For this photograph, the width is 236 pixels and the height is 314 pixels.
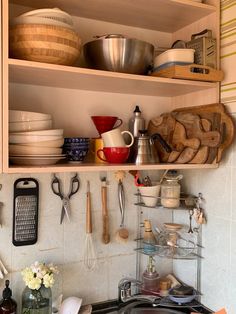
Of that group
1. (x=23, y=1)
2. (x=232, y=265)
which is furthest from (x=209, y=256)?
(x=23, y=1)

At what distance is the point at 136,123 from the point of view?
141 centimetres

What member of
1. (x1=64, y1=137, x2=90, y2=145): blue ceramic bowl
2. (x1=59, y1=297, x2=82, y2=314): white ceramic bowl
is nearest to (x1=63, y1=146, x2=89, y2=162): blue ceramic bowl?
(x1=64, y1=137, x2=90, y2=145): blue ceramic bowl

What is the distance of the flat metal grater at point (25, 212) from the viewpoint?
Result: 126 cm

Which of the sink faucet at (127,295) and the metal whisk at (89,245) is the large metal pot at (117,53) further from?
the sink faucet at (127,295)

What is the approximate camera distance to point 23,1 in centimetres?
119

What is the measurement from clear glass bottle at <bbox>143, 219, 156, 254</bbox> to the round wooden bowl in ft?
2.80

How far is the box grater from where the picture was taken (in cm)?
128

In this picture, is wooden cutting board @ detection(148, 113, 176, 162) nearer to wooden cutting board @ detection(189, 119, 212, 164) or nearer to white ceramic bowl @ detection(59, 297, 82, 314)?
wooden cutting board @ detection(189, 119, 212, 164)

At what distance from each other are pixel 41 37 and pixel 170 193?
834 mm

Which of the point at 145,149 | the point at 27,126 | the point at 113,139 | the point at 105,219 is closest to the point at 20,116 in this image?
the point at 27,126

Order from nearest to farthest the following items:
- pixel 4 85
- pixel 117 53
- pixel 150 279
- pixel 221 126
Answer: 1. pixel 4 85
2. pixel 117 53
3. pixel 221 126
4. pixel 150 279

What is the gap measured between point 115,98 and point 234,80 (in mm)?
516

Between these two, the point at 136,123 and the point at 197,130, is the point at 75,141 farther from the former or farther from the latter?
the point at 197,130

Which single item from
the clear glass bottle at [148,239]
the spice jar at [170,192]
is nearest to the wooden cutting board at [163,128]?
the spice jar at [170,192]
